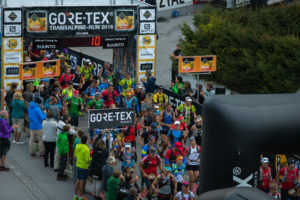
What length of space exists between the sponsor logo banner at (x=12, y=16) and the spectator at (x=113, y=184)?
31.6ft

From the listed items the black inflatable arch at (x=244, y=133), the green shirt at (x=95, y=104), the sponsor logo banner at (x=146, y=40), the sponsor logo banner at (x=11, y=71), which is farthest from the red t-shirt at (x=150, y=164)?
the sponsor logo banner at (x=146, y=40)

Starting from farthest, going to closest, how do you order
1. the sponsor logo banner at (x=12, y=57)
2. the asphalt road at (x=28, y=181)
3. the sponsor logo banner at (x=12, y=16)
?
the sponsor logo banner at (x=12, y=57) → the sponsor logo banner at (x=12, y=16) → the asphalt road at (x=28, y=181)

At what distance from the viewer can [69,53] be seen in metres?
26.6

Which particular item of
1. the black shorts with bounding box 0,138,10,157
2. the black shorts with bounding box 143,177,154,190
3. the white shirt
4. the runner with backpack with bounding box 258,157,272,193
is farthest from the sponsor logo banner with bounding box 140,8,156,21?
the runner with backpack with bounding box 258,157,272,193

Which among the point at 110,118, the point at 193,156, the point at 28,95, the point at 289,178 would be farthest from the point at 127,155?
the point at 28,95

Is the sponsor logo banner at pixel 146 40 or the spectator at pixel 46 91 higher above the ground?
the sponsor logo banner at pixel 146 40

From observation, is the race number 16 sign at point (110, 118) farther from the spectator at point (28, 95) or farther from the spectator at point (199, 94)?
the spectator at point (199, 94)

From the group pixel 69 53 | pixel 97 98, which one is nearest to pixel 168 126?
pixel 97 98

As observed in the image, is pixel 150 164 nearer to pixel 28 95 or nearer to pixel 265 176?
pixel 265 176

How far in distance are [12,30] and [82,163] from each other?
26.6ft

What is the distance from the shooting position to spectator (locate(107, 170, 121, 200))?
12.5m

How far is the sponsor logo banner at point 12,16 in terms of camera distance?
2055 centimetres

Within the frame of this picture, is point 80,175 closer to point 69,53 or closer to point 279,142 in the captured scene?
point 279,142

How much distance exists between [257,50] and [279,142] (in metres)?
17.7
